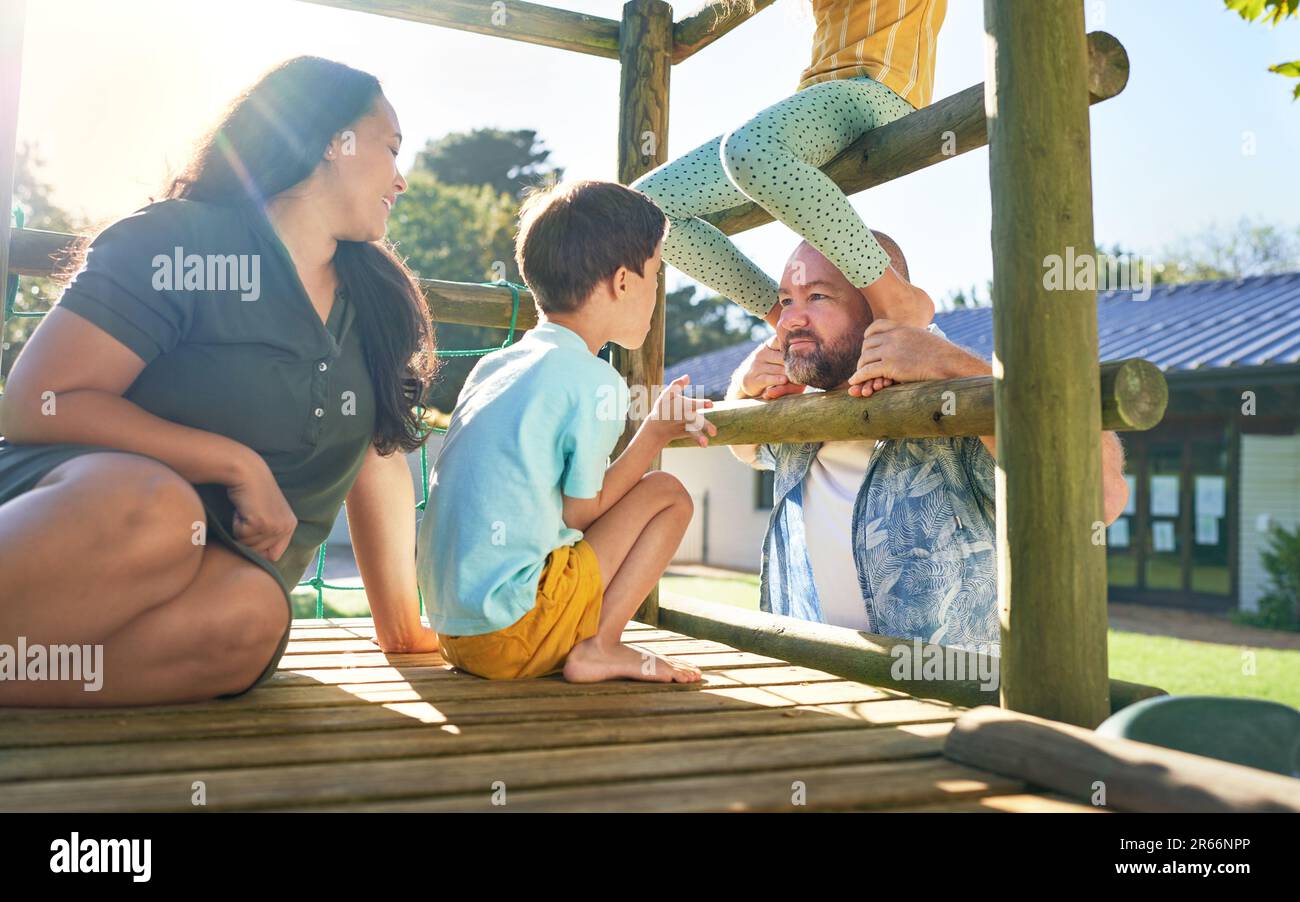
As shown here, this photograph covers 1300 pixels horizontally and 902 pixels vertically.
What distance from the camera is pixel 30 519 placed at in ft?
5.19

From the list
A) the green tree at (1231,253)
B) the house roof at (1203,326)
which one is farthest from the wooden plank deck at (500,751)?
the green tree at (1231,253)

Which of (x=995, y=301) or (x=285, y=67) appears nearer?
(x=995, y=301)

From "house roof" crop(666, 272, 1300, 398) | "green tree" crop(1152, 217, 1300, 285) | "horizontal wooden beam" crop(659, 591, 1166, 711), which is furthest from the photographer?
"green tree" crop(1152, 217, 1300, 285)

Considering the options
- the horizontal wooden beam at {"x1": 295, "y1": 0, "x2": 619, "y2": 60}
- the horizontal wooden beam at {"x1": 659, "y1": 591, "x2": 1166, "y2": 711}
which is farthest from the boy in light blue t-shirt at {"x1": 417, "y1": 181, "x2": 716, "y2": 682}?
the horizontal wooden beam at {"x1": 295, "y1": 0, "x2": 619, "y2": 60}

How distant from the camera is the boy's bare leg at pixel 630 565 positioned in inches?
82.9

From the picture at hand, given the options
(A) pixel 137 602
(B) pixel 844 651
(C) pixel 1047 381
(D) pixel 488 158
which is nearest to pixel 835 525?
(B) pixel 844 651

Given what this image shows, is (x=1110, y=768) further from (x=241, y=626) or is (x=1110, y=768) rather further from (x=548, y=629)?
(x=241, y=626)

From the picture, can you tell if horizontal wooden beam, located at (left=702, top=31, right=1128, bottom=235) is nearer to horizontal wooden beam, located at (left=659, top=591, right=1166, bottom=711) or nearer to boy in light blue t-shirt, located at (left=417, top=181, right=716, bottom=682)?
boy in light blue t-shirt, located at (left=417, top=181, right=716, bottom=682)

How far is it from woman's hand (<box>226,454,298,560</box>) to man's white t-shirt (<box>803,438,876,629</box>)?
1.61 meters

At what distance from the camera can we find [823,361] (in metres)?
2.98

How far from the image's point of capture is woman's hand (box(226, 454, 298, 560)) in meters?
1.78

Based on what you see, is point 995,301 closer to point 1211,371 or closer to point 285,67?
point 285,67

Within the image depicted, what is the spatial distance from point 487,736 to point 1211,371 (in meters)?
11.3
